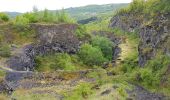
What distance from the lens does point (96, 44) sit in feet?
252

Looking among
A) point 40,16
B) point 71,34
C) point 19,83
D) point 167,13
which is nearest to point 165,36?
point 167,13

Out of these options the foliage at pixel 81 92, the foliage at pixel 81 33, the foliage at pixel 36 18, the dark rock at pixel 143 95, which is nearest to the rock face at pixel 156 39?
the dark rock at pixel 143 95

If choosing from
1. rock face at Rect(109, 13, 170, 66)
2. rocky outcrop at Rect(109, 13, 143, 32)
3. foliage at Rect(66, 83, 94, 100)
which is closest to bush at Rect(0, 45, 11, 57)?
rock face at Rect(109, 13, 170, 66)

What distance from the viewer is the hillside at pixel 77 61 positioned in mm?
40188

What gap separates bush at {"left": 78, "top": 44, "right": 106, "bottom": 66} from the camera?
68775 mm

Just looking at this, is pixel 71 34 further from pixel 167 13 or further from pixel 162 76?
pixel 162 76

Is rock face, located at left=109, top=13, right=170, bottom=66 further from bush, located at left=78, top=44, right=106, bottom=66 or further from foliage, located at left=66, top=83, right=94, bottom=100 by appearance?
bush, located at left=78, top=44, right=106, bottom=66

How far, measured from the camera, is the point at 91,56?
69.4 meters

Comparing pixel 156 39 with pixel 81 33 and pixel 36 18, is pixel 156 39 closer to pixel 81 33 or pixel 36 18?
pixel 81 33

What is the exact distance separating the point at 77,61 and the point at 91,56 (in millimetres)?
2288

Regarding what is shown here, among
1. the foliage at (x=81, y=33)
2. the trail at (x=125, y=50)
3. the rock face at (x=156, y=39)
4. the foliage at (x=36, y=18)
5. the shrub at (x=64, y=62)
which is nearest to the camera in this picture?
the rock face at (x=156, y=39)

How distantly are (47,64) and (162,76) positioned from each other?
25.9 m

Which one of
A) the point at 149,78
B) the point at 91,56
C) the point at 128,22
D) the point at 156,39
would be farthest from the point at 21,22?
the point at 128,22

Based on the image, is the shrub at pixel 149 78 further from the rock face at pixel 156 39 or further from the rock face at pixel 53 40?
the rock face at pixel 53 40
